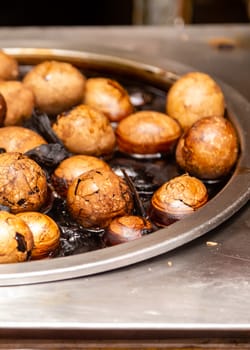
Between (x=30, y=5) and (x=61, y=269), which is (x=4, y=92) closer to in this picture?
(x=61, y=269)

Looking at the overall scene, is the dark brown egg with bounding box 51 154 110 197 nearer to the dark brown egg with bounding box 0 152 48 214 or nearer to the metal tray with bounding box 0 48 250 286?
the dark brown egg with bounding box 0 152 48 214

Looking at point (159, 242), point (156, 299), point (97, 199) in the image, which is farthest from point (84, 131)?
point (156, 299)

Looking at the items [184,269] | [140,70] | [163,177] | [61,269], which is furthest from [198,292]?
[140,70]

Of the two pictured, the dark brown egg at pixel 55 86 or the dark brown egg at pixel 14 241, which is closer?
the dark brown egg at pixel 14 241

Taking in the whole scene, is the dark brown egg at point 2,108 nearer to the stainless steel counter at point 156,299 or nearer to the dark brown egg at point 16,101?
the dark brown egg at point 16,101

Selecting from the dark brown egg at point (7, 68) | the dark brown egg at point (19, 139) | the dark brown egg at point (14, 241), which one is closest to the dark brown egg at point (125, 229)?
the dark brown egg at point (14, 241)

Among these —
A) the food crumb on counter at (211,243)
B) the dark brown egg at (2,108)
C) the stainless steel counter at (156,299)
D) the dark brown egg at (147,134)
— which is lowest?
the stainless steel counter at (156,299)

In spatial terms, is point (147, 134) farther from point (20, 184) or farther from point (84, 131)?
point (20, 184)
